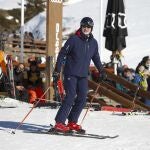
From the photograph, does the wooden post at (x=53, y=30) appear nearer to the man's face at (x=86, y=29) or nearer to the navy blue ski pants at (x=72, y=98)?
the navy blue ski pants at (x=72, y=98)

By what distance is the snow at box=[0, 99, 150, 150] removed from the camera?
7746 millimetres

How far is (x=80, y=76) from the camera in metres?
8.72

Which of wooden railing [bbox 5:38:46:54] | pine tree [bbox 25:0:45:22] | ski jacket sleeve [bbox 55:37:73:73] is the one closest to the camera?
ski jacket sleeve [bbox 55:37:73:73]

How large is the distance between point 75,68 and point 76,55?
0.59 ft

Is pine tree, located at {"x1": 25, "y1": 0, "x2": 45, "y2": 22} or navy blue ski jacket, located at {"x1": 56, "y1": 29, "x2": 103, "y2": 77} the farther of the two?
pine tree, located at {"x1": 25, "y1": 0, "x2": 45, "y2": 22}

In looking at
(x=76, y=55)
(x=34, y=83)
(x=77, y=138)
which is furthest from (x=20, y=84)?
(x=77, y=138)

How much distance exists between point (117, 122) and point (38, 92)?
3.90 metres

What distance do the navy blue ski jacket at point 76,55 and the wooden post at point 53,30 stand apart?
497 centimetres

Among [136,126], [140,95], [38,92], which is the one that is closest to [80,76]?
[136,126]

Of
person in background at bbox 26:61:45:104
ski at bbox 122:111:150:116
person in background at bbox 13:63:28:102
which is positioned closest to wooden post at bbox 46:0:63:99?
person in background at bbox 26:61:45:104

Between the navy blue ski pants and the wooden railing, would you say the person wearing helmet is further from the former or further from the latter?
the wooden railing

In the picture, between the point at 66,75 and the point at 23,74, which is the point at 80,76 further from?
the point at 23,74

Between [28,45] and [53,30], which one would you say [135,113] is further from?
[28,45]

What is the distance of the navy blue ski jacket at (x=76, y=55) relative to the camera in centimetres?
859
